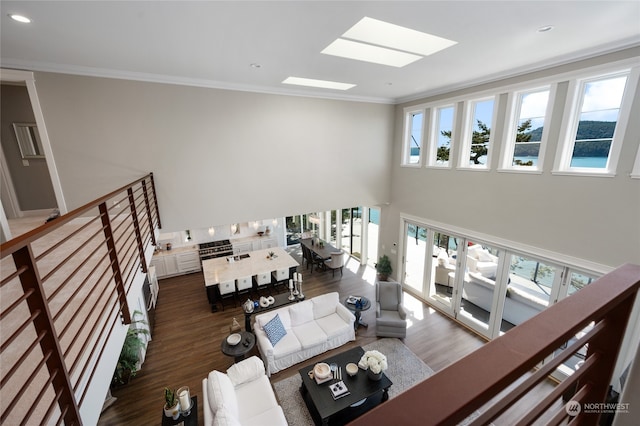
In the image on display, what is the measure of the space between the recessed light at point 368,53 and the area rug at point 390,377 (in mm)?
5159

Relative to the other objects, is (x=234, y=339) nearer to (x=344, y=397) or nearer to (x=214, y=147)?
(x=344, y=397)

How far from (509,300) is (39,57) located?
8.96 meters

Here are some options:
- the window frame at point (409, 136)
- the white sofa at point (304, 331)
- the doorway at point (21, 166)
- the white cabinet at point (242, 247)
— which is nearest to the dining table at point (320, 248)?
the white cabinet at point (242, 247)

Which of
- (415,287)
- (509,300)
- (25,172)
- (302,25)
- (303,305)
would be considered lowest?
(415,287)

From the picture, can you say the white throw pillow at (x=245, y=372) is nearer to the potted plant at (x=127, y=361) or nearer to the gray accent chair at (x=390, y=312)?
the potted plant at (x=127, y=361)

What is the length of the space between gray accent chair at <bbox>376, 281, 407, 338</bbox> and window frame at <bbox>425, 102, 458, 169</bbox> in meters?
3.16

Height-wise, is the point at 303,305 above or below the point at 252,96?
below

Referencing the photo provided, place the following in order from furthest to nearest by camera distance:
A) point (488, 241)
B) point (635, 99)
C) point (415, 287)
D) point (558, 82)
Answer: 1. point (415, 287)
2. point (488, 241)
3. point (558, 82)
4. point (635, 99)

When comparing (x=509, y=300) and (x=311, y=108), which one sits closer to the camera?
(x=509, y=300)

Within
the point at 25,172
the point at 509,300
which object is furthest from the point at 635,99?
the point at 25,172

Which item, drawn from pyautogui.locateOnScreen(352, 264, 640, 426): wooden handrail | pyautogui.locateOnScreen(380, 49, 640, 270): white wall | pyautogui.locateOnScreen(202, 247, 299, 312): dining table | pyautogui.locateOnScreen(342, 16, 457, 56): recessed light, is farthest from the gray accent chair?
pyautogui.locateOnScreen(352, 264, 640, 426): wooden handrail

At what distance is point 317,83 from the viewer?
5352 millimetres

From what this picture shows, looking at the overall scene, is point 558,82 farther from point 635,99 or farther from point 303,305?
point 303,305

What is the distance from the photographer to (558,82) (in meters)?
4.16
